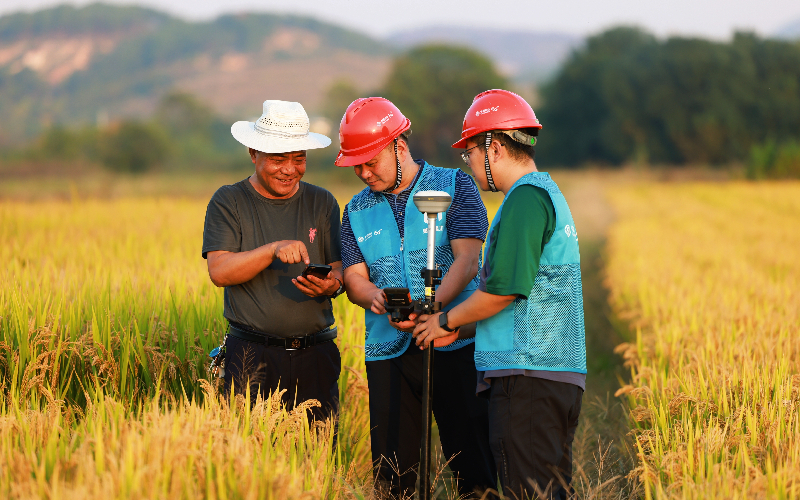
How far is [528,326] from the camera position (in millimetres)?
2924

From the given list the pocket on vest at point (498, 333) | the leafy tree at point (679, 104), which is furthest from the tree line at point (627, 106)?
the pocket on vest at point (498, 333)

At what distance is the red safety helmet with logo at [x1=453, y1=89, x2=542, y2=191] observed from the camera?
9.90ft

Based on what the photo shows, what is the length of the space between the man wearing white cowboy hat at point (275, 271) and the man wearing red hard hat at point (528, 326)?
863 mm

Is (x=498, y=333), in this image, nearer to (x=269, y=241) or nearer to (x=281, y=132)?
(x=269, y=241)

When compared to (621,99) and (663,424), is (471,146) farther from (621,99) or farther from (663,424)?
(621,99)

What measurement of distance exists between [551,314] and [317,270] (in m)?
1.08

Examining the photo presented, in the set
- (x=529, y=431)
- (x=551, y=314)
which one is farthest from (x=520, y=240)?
(x=529, y=431)

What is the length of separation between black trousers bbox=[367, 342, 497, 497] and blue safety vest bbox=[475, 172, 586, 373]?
567 millimetres

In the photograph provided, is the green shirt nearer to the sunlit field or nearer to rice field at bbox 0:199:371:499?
the sunlit field

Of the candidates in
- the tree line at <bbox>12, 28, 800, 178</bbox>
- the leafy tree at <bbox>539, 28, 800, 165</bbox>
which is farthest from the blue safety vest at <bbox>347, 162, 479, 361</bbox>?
the leafy tree at <bbox>539, 28, 800, 165</bbox>

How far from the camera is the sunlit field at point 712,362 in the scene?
2.93m

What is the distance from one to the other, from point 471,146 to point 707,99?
5794 centimetres

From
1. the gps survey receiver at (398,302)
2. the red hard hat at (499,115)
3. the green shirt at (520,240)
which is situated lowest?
the gps survey receiver at (398,302)

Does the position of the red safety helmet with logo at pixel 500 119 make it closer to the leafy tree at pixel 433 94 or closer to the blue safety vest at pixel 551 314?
the blue safety vest at pixel 551 314
